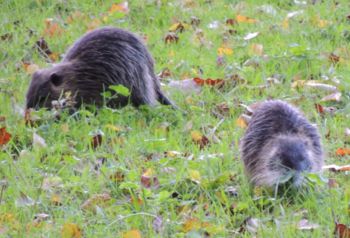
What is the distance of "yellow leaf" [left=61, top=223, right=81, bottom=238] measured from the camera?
3.94 m

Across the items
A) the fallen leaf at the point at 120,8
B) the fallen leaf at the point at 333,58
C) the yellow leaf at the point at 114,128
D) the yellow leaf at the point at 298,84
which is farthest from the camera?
the fallen leaf at the point at 120,8

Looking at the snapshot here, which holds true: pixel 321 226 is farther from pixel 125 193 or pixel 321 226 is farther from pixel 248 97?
pixel 248 97

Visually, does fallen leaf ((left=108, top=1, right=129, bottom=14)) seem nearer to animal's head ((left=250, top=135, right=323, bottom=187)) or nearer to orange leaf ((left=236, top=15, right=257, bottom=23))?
orange leaf ((left=236, top=15, right=257, bottom=23))

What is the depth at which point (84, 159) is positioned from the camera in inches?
198

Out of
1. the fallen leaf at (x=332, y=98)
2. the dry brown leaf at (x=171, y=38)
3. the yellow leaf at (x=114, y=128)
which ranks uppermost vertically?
the yellow leaf at (x=114, y=128)

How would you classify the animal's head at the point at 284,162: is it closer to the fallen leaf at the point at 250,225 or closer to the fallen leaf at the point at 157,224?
the fallen leaf at the point at 250,225

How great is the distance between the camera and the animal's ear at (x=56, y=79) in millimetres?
6038

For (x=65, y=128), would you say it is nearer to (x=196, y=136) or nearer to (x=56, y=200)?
(x=196, y=136)

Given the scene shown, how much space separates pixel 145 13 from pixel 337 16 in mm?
1863

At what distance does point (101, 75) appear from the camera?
6.14 meters

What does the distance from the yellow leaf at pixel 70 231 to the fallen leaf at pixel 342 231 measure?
45.8 inches

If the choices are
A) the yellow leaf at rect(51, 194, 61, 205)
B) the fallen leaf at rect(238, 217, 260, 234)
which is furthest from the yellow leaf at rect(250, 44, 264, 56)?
the fallen leaf at rect(238, 217, 260, 234)

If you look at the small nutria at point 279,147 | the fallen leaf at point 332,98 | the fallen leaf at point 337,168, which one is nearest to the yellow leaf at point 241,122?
the fallen leaf at point 332,98

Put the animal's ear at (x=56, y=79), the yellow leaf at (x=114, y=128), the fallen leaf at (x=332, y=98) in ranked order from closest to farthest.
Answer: the yellow leaf at (x=114, y=128)
the fallen leaf at (x=332, y=98)
the animal's ear at (x=56, y=79)
